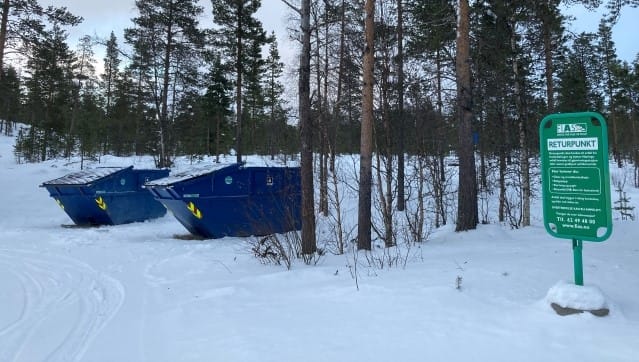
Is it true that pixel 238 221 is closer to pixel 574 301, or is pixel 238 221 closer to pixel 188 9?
pixel 574 301

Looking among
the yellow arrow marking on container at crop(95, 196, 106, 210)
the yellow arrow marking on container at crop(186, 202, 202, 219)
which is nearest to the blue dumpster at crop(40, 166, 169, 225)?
the yellow arrow marking on container at crop(95, 196, 106, 210)

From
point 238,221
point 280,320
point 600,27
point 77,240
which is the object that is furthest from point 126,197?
point 600,27

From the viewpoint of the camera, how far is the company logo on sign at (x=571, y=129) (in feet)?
12.9

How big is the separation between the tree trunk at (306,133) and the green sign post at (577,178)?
4485 mm

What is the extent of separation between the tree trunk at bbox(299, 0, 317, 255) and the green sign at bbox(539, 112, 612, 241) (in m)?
4.47

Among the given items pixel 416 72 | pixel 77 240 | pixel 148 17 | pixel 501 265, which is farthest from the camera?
pixel 148 17

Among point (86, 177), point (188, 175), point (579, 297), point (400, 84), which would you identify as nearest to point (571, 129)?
point (579, 297)

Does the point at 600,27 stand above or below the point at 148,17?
above

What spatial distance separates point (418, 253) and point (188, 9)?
21008 mm

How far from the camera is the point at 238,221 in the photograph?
11617 mm

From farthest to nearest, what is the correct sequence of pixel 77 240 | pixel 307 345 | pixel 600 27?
pixel 600 27 → pixel 77 240 → pixel 307 345

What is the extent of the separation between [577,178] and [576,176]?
20 mm

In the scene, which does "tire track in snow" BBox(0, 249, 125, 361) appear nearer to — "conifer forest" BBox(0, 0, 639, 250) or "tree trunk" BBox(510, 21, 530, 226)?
"conifer forest" BBox(0, 0, 639, 250)

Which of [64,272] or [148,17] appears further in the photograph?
[148,17]
